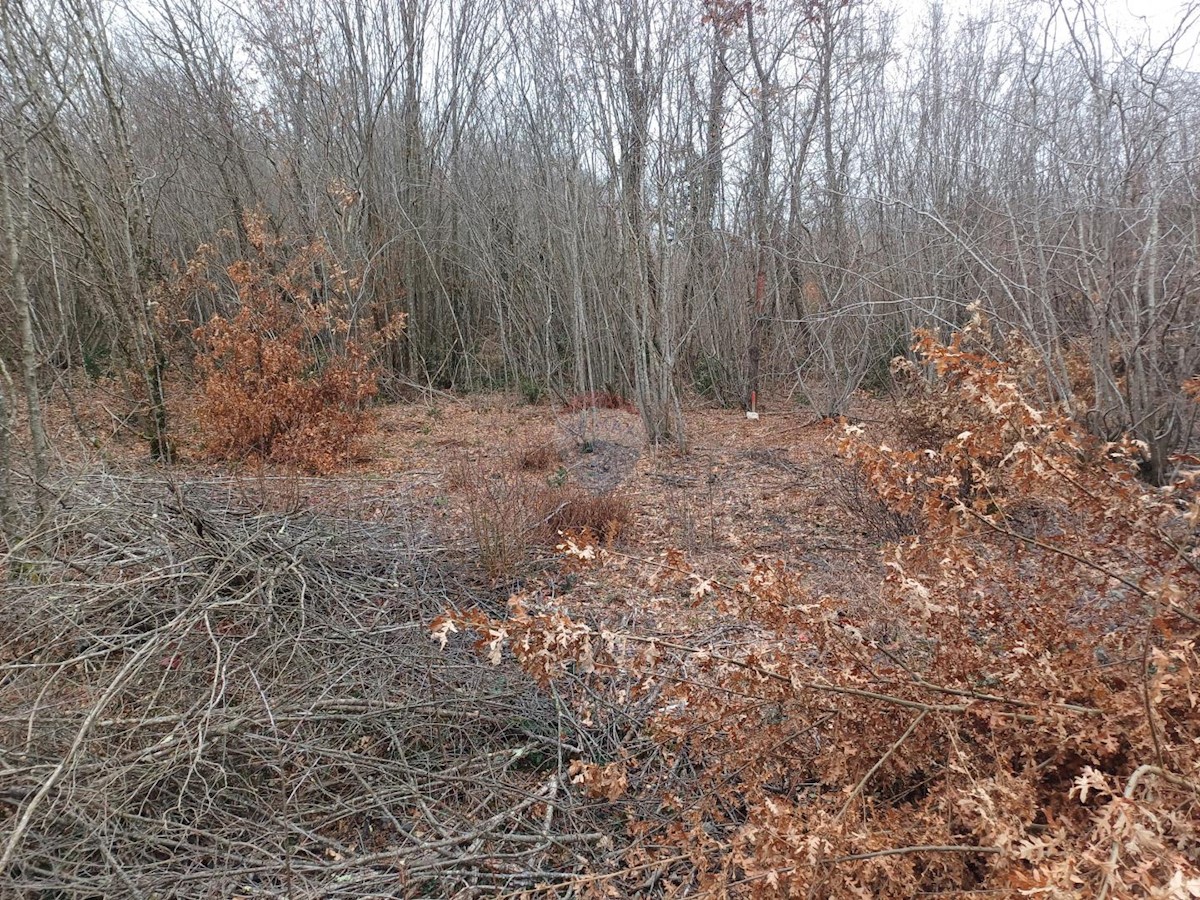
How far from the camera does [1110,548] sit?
5.82 feet

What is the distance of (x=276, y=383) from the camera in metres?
6.62

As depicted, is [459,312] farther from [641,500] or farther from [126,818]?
[126,818]

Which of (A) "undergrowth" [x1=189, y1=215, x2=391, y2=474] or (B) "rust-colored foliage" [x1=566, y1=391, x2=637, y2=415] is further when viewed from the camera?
(B) "rust-colored foliage" [x1=566, y1=391, x2=637, y2=415]

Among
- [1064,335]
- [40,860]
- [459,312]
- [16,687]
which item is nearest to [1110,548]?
[40,860]

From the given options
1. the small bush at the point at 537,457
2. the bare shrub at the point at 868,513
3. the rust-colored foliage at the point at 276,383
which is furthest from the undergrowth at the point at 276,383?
the bare shrub at the point at 868,513

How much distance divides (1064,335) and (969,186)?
7.27ft

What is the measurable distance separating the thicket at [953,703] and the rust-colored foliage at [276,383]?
485cm

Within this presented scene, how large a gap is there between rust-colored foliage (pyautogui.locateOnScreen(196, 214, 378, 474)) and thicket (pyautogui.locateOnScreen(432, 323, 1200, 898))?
4852 millimetres

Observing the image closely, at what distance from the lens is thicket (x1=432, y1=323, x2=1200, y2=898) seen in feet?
4.16

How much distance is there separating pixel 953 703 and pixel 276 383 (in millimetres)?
6475

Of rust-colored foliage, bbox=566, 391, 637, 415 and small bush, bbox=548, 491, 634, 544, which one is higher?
rust-colored foliage, bbox=566, 391, 637, 415

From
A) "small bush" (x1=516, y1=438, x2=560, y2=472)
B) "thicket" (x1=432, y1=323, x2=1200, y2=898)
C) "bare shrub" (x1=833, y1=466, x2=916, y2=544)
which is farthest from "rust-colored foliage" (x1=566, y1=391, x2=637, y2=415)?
"thicket" (x1=432, y1=323, x2=1200, y2=898)

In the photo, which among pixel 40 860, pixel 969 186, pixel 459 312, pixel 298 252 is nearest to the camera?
pixel 40 860

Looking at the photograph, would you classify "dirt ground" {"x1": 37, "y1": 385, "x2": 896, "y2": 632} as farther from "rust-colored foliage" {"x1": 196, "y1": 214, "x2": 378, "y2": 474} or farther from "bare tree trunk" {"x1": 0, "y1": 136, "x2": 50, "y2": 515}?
"rust-colored foliage" {"x1": 196, "y1": 214, "x2": 378, "y2": 474}
